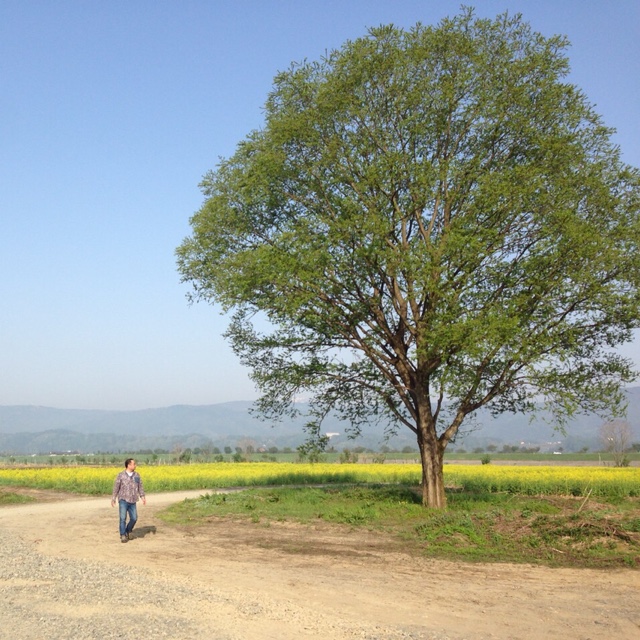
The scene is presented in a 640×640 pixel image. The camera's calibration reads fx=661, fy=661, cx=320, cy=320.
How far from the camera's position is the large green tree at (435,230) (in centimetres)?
2134

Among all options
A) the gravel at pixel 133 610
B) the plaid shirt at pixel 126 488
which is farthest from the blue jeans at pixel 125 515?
the gravel at pixel 133 610

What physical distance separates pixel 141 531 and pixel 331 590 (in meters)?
10.5

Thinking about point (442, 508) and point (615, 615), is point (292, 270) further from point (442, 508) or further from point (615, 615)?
point (615, 615)

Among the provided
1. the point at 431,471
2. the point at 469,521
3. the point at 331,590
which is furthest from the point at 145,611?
the point at 431,471

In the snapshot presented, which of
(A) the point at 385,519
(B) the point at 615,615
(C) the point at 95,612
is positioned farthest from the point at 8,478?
(B) the point at 615,615

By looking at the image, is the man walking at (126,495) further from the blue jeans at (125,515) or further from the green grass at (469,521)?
the green grass at (469,521)

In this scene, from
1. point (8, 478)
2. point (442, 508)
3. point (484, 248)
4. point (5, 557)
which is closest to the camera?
point (5, 557)

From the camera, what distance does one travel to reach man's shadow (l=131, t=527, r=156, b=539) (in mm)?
19781

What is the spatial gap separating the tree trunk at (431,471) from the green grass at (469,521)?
66 cm

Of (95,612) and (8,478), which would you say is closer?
(95,612)

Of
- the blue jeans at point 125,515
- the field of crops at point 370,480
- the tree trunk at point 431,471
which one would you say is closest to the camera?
the blue jeans at point 125,515

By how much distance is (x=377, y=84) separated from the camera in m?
23.7

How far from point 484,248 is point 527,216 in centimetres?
259

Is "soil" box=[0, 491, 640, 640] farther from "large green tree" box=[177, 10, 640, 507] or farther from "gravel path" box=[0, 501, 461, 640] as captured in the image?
"large green tree" box=[177, 10, 640, 507]
